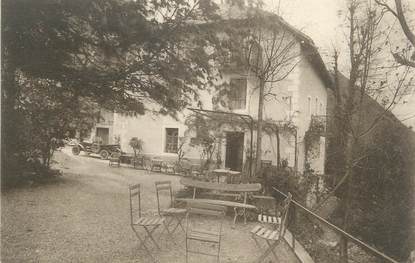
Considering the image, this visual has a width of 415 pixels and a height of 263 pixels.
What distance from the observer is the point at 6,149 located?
9367 millimetres

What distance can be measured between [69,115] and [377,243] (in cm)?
968

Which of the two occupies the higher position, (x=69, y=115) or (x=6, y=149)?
(x=69, y=115)

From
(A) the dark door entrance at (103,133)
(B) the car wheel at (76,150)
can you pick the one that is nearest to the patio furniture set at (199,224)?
(B) the car wheel at (76,150)

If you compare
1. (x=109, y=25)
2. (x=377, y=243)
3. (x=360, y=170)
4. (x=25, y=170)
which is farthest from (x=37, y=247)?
(x=360, y=170)

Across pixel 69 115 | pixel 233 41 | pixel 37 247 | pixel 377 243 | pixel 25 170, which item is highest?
pixel 233 41

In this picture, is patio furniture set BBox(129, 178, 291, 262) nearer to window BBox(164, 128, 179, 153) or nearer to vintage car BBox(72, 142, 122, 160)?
window BBox(164, 128, 179, 153)

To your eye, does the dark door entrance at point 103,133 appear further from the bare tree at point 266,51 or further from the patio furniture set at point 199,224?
the patio furniture set at point 199,224

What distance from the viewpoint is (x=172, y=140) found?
1978 centimetres

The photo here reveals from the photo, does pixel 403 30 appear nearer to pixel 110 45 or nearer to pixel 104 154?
pixel 110 45

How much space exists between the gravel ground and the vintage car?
32.2 feet

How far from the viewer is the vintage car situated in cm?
2117

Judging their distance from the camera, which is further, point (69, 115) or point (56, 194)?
point (69, 115)

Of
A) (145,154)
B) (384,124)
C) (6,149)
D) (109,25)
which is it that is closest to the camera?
(109,25)

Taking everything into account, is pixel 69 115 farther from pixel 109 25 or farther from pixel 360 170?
pixel 360 170
